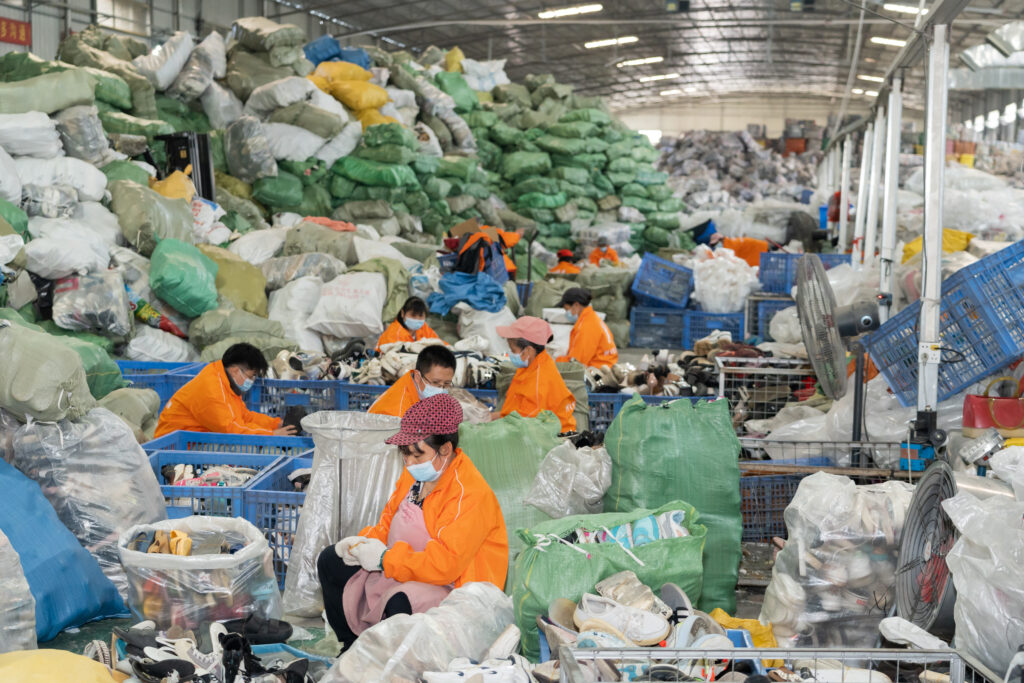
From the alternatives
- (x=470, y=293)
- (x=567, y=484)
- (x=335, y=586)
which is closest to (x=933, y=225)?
(x=567, y=484)

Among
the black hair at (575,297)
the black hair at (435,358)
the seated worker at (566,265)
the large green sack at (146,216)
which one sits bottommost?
the black hair at (435,358)

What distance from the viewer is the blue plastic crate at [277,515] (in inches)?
150

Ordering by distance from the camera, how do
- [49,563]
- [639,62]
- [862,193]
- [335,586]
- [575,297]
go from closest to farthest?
1. [335,586]
2. [49,563]
3. [575,297]
4. [862,193]
5. [639,62]

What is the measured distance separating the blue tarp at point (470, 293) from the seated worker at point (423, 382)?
356cm

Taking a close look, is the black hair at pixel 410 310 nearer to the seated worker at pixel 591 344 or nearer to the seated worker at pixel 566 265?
the seated worker at pixel 591 344

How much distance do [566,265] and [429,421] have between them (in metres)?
9.52

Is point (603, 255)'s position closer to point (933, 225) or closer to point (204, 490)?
point (933, 225)

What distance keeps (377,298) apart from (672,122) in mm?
30613

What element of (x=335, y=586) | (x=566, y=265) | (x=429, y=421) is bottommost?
(x=335, y=586)

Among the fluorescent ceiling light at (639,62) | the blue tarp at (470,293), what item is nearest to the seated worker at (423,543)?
the blue tarp at (470,293)

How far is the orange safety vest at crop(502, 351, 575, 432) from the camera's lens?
481 centimetres

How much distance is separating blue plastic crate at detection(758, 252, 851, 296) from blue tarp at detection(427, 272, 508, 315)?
3.12m

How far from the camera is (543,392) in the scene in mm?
4812

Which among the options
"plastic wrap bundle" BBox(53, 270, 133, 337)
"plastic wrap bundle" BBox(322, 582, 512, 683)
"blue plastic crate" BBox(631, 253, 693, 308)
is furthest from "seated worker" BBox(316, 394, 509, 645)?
"blue plastic crate" BBox(631, 253, 693, 308)
